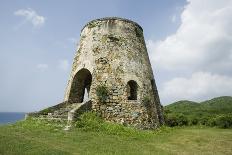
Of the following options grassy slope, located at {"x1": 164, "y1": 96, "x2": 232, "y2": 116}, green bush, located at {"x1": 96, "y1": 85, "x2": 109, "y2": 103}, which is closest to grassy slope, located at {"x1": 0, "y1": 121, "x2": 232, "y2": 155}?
green bush, located at {"x1": 96, "y1": 85, "x2": 109, "y2": 103}

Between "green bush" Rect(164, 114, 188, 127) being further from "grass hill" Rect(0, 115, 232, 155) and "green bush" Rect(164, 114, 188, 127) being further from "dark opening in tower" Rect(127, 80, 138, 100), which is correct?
"grass hill" Rect(0, 115, 232, 155)

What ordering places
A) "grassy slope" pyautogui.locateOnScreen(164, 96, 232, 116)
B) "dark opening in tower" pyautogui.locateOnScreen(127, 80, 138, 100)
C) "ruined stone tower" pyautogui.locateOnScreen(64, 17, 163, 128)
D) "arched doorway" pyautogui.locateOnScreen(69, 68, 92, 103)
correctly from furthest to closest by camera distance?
"grassy slope" pyautogui.locateOnScreen(164, 96, 232, 116), "arched doorway" pyautogui.locateOnScreen(69, 68, 92, 103), "dark opening in tower" pyautogui.locateOnScreen(127, 80, 138, 100), "ruined stone tower" pyautogui.locateOnScreen(64, 17, 163, 128)

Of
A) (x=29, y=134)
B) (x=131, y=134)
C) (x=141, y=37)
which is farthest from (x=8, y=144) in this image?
(x=141, y=37)

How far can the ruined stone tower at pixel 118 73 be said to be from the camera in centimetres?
1894

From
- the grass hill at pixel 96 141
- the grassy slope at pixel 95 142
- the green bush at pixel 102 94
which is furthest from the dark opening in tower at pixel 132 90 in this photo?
the grassy slope at pixel 95 142

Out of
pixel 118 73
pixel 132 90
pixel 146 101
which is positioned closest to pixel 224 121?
pixel 146 101

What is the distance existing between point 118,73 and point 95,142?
23.3 ft

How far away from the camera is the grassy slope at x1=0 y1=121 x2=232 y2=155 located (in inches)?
452

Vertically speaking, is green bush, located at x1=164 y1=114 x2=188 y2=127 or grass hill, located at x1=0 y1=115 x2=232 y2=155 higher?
green bush, located at x1=164 y1=114 x2=188 y2=127

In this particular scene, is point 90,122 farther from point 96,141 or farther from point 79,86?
point 79,86

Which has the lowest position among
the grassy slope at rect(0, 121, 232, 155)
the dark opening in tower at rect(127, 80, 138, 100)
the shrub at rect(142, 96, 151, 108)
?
the grassy slope at rect(0, 121, 232, 155)

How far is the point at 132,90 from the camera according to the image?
2088 centimetres

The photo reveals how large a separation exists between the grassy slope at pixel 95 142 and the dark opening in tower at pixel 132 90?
11.4 ft

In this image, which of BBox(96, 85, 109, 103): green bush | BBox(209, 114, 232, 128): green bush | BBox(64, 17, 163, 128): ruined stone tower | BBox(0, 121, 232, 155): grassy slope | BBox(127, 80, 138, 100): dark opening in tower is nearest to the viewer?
BBox(0, 121, 232, 155): grassy slope
